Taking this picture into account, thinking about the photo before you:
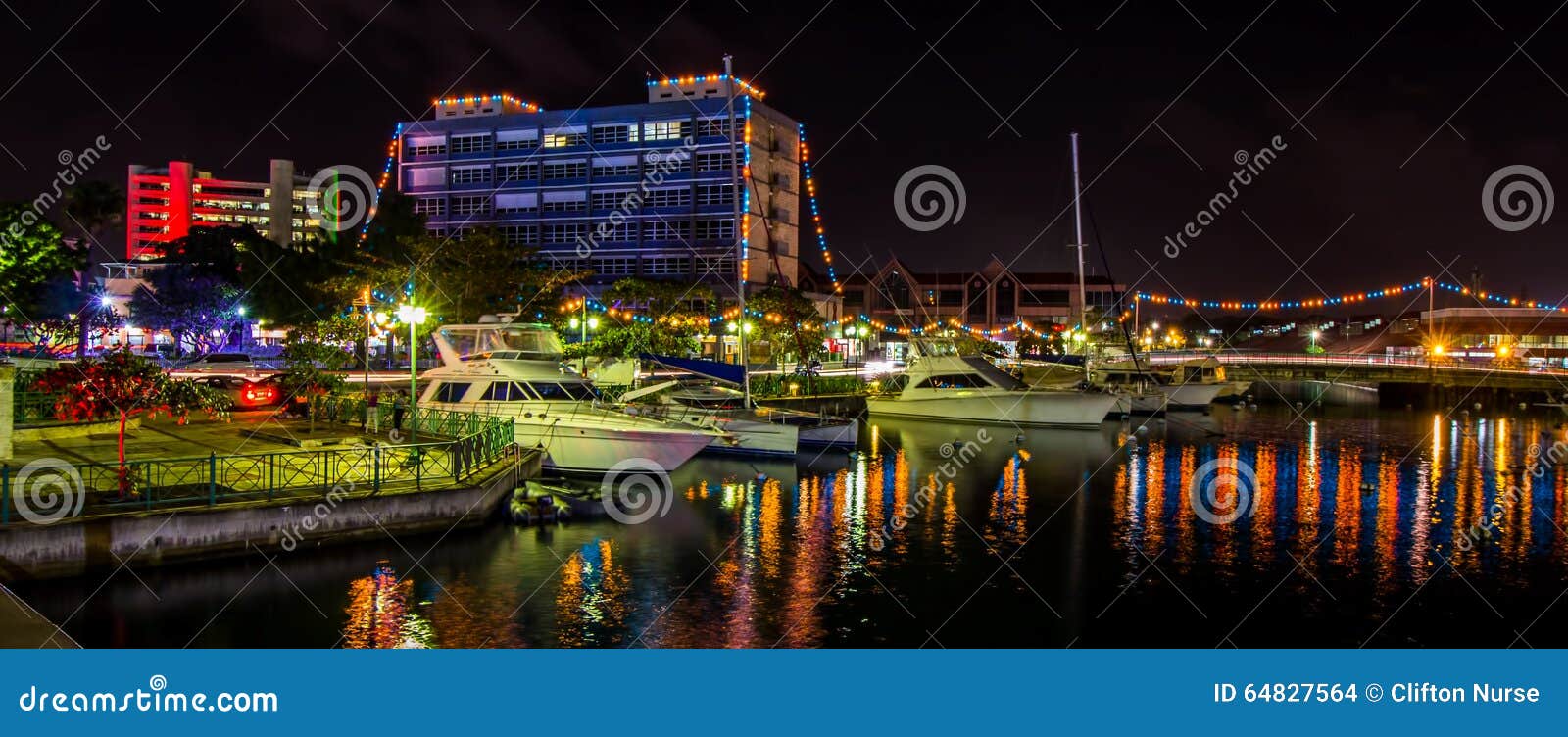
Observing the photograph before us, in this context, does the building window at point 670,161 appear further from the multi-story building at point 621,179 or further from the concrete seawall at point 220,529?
the concrete seawall at point 220,529

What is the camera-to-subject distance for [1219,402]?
226 ft

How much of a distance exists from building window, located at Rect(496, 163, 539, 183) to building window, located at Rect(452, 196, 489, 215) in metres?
2.07

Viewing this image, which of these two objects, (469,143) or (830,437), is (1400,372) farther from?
(469,143)

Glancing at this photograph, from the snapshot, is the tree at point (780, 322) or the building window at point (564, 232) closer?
the tree at point (780, 322)

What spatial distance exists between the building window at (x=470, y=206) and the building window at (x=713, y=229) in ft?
56.0

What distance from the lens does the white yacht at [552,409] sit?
29.1 meters

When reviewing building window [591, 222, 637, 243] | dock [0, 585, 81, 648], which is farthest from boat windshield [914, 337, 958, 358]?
dock [0, 585, 81, 648]

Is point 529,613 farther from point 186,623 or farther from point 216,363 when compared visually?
point 216,363

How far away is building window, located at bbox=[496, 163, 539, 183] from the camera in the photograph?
84812 mm

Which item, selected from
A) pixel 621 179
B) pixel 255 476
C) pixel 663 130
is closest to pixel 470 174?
pixel 621 179

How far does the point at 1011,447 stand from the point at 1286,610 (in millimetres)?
23006

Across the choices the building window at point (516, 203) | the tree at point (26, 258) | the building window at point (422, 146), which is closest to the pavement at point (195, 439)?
the tree at point (26, 258)

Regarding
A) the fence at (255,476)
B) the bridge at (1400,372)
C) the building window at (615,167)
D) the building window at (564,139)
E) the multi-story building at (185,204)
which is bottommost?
the fence at (255,476)

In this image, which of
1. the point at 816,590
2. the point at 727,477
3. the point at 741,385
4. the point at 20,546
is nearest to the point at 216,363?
the point at 741,385
